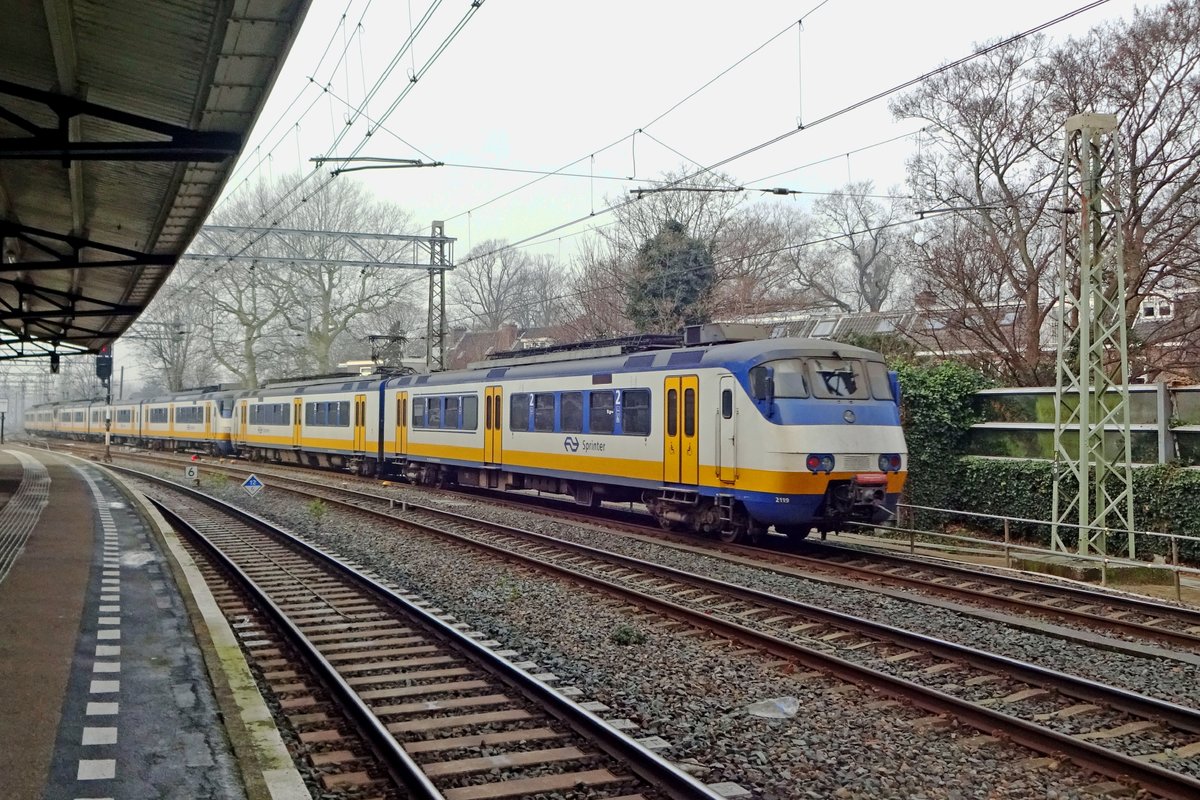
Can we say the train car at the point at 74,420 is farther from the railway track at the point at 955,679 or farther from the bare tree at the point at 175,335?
the railway track at the point at 955,679

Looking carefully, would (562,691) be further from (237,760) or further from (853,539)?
(853,539)

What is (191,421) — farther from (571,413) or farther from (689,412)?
(689,412)

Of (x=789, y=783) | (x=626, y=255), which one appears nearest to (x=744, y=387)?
(x=789, y=783)

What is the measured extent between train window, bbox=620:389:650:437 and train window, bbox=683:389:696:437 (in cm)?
97

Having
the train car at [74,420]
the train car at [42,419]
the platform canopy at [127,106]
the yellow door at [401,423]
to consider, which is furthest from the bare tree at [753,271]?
the train car at [42,419]

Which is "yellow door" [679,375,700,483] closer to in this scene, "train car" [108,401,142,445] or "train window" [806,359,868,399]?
"train window" [806,359,868,399]

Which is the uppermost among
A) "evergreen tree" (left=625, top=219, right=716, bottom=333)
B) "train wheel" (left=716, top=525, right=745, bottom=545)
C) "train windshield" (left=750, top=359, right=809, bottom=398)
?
"evergreen tree" (left=625, top=219, right=716, bottom=333)

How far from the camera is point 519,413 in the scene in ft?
65.8

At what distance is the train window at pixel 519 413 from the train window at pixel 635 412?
142 inches

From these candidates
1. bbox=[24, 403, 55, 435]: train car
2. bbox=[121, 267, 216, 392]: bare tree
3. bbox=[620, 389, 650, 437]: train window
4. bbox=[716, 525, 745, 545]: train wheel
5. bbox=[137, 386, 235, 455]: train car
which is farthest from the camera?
bbox=[24, 403, 55, 435]: train car

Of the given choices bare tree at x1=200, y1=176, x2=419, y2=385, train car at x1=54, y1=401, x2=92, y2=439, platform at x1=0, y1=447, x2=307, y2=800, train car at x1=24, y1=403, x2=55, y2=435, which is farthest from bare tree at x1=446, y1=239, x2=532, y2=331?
platform at x1=0, y1=447, x2=307, y2=800

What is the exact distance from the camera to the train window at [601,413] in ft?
55.5

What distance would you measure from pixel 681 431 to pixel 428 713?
8.87 metres

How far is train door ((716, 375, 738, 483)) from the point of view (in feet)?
46.2
